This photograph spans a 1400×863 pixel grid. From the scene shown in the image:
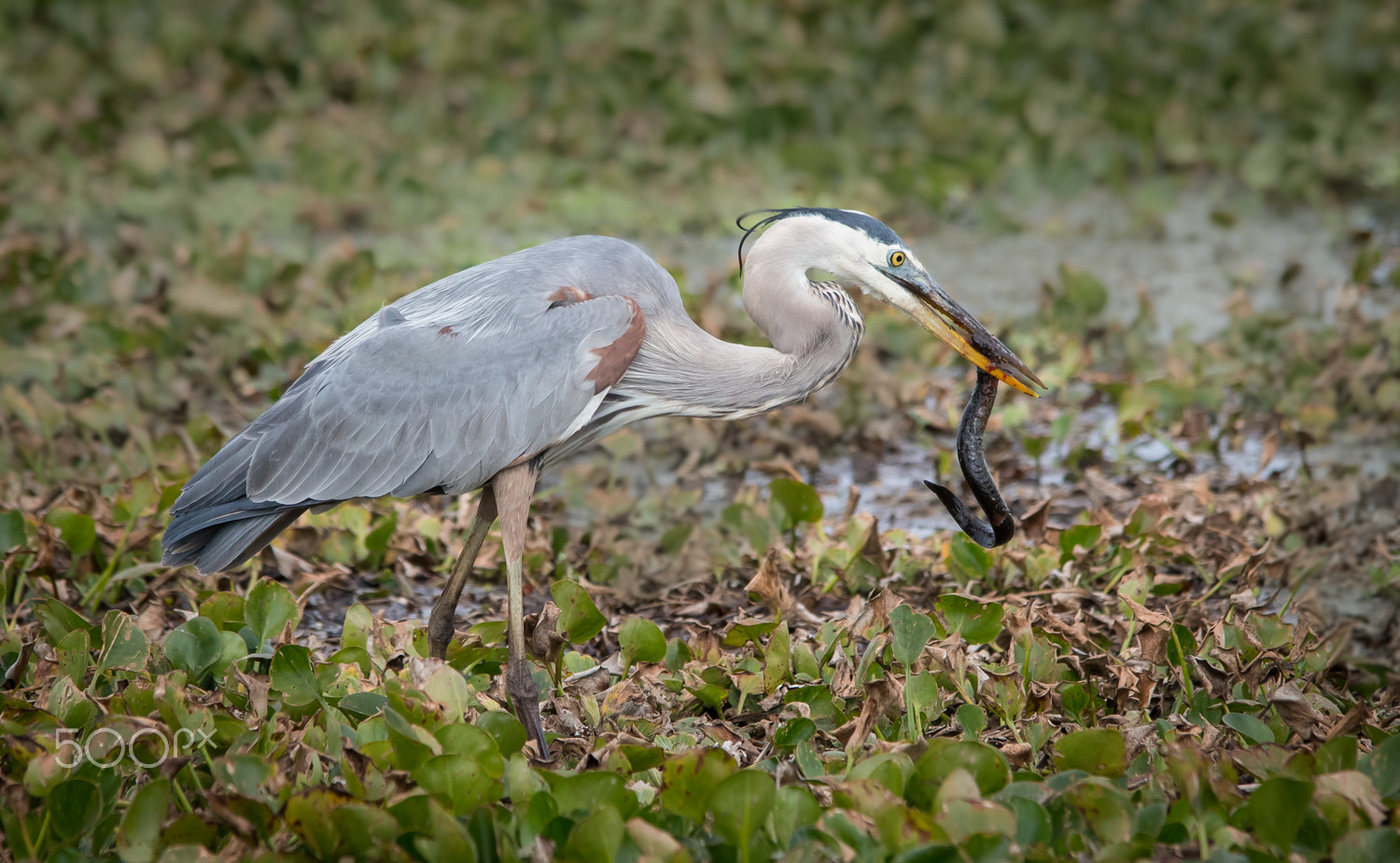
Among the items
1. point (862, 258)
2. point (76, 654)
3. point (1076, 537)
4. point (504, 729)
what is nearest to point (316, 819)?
point (504, 729)

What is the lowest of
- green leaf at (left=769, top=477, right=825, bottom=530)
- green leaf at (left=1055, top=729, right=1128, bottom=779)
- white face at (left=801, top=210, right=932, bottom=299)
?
green leaf at (left=769, top=477, right=825, bottom=530)

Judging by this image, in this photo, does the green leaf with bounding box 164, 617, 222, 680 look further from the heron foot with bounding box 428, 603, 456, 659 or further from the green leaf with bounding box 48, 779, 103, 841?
the green leaf with bounding box 48, 779, 103, 841

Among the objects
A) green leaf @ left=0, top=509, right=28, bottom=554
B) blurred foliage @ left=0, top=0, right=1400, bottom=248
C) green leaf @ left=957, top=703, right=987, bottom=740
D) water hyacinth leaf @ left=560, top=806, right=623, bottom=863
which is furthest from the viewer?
blurred foliage @ left=0, top=0, right=1400, bottom=248

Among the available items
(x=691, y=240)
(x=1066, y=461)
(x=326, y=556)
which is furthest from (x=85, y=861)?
(x=691, y=240)

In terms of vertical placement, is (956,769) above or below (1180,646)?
above

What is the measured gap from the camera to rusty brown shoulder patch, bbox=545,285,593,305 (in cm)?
356

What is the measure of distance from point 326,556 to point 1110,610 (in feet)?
8.06

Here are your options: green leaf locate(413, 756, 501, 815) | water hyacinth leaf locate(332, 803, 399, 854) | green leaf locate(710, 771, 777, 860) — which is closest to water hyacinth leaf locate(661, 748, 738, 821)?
green leaf locate(710, 771, 777, 860)

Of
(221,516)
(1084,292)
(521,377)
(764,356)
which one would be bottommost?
(1084,292)

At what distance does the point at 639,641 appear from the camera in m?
3.60

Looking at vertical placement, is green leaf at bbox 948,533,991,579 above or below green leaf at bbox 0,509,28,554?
below

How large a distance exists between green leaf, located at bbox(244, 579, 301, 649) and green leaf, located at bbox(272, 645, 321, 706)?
12.8 inches

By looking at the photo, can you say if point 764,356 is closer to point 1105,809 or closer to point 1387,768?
point 1105,809

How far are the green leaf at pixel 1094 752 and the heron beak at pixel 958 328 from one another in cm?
96
